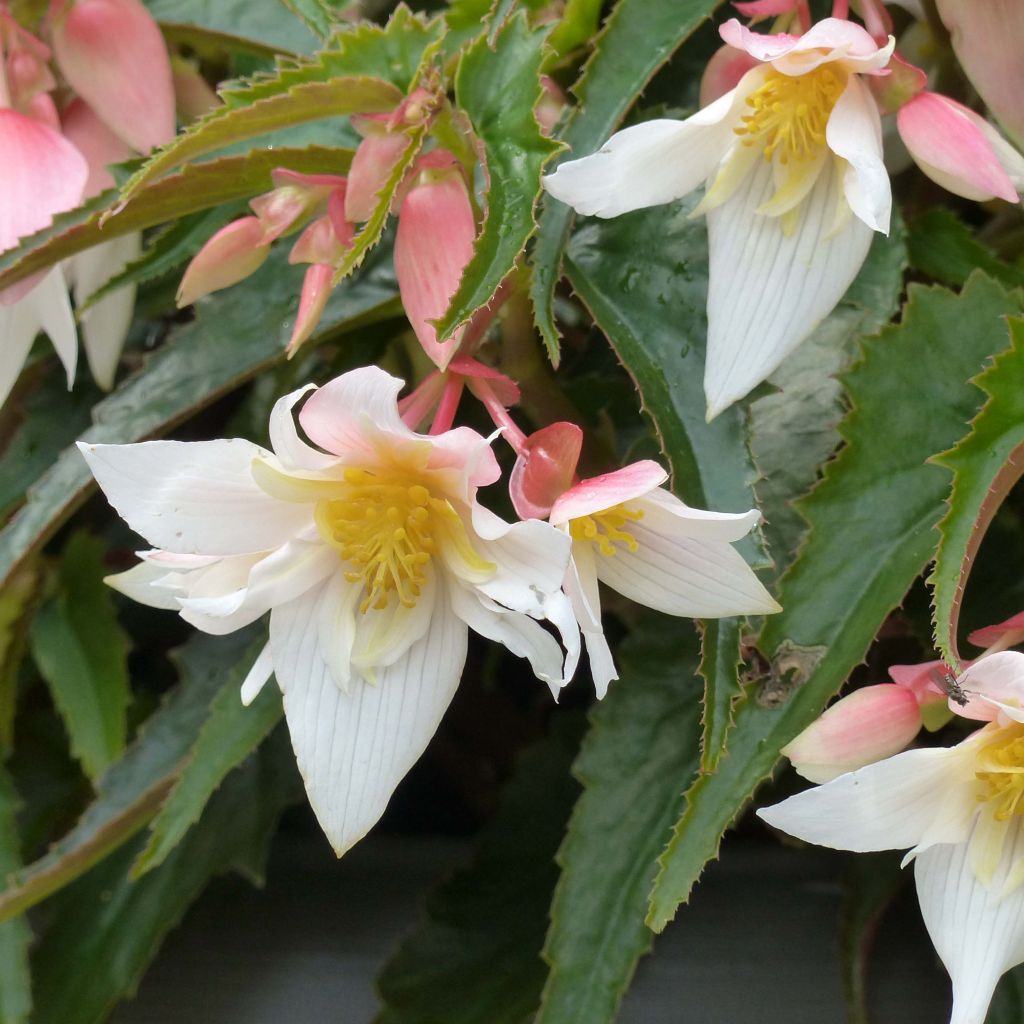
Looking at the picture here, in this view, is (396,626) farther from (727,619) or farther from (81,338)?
(81,338)

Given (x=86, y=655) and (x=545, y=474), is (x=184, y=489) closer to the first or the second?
(x=545, y=474)

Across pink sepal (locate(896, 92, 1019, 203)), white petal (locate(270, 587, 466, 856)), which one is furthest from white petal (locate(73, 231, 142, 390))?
pink sepal (locate(896, 92, 1019, 203))

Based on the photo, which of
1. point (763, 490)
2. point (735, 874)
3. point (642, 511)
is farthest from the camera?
point (735, 874)

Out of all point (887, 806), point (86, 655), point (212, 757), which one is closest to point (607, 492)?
point (887, 806)

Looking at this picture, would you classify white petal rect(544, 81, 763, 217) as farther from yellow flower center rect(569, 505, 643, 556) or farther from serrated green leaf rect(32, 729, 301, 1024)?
serrated green leaf rect(32, 729, 301, 1024)

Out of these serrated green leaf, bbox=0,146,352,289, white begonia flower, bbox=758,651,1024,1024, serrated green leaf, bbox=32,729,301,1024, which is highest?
serrated green leaf, bbox=0,146,352,289

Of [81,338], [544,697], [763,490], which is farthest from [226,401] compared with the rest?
[763,490]
